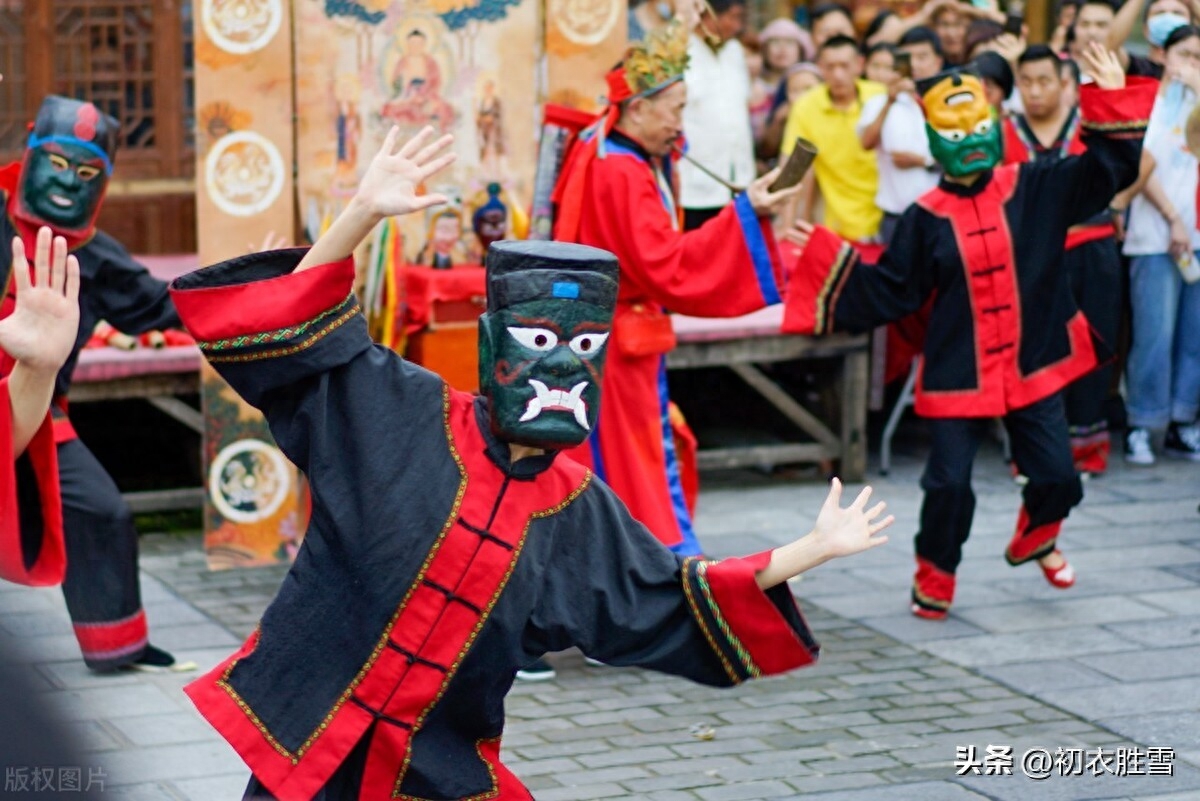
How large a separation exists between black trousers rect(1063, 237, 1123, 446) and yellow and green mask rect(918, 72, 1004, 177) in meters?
2.38

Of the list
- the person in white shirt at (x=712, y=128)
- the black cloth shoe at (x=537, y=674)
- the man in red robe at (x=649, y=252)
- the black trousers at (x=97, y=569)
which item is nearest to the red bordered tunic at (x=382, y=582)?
the man in red robe at (x=649, y=252)

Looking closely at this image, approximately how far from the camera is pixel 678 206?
6.63 m

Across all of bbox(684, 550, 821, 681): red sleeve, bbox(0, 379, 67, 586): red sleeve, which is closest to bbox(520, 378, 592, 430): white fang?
bbox(684, 550, 821, 681): red sleeve

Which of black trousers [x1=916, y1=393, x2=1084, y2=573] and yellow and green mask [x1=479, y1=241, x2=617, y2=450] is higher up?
yellow and green mask [x1=479, y1=241, x2=617, y2=450]

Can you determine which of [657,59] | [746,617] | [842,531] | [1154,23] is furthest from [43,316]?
[1154,23]

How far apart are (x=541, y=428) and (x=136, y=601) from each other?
2.93 m

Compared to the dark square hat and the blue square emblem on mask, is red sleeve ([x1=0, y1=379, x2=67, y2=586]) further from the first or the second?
the blue square emblem on mask

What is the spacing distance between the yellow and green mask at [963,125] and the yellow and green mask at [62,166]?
111 inches

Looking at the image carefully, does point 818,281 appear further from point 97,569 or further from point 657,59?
point 97,569

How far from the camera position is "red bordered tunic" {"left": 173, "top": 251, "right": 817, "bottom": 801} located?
12.1 feet

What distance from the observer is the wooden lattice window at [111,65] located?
31.1ft

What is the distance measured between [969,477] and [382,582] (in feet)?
11.7

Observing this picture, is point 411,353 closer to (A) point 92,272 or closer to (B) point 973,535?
(A) point 92,272

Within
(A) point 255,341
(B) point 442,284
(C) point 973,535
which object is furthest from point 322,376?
(C) point 973,535
